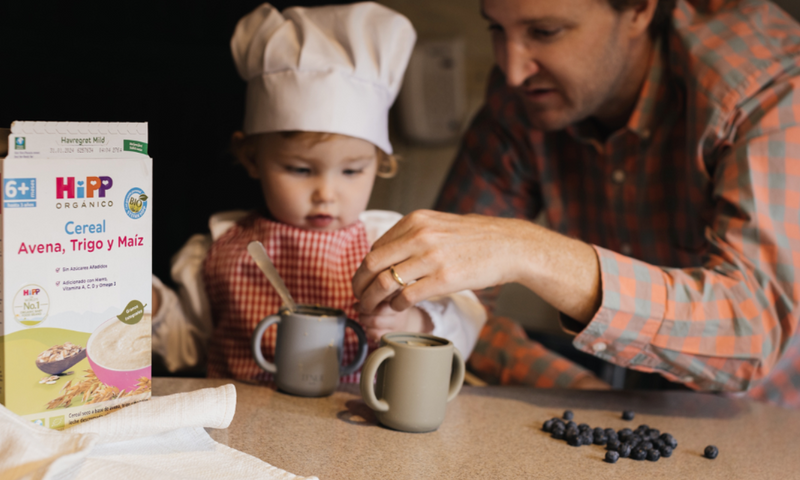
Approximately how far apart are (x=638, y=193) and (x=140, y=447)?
3.68ft

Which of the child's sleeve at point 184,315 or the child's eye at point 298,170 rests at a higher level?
the child's eye at point 298,170

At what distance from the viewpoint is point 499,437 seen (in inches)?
33.7

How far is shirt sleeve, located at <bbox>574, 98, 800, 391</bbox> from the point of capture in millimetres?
980

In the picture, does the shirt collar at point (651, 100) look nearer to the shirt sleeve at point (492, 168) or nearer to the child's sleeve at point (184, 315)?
the shirt sleeve at point (492, 168)

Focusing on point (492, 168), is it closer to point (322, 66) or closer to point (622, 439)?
point (322, 66)

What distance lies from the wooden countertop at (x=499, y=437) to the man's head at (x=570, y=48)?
1.95ft

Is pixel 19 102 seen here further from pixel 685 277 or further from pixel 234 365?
pixel 685 277

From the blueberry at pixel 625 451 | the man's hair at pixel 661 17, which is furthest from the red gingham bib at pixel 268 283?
the man's hair at pixel 661 17

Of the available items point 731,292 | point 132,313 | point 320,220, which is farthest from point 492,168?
point 132,313

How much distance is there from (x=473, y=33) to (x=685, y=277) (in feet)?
4.97

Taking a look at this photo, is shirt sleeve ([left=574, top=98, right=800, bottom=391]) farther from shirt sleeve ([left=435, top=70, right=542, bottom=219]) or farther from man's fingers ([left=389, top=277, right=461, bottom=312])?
shirt sleeve ([left=435, top=70, right=542, bottom=219])

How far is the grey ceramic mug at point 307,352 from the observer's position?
0.92 meters

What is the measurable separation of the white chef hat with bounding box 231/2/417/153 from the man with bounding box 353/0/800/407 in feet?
0.87

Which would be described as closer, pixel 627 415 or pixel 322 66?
pixel 627 415
